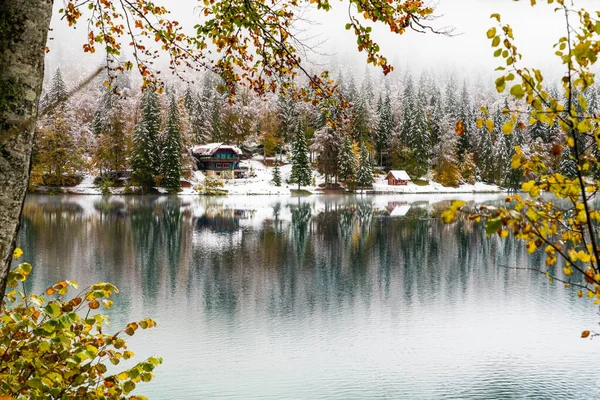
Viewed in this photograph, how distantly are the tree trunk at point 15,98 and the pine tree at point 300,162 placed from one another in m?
62.0

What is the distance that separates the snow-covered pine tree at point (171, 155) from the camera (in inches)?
2255

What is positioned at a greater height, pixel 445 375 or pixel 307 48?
pixel 307 48

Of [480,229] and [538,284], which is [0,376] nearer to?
[538,284]

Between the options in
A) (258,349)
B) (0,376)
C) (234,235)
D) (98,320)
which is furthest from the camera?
(234,235)

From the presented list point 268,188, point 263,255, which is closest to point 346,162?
point 268,188

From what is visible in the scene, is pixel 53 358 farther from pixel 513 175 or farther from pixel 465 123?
pixel 465 123

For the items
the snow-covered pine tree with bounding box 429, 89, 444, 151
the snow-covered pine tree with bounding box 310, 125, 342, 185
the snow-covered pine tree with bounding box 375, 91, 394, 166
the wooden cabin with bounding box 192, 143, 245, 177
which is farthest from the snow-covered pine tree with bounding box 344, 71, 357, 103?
the wooden cabin with bounding box 192, 143, 245, 177

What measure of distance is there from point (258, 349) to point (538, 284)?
10.9m

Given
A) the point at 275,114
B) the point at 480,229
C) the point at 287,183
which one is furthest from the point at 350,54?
the point at 480,229

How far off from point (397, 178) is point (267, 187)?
19690 millimetres

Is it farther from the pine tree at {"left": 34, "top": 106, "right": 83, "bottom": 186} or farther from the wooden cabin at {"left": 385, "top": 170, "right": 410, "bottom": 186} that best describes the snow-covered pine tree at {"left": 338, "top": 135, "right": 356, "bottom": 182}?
the pine tree at {"left": 34, "top": 106, "right": 83, "bottom": 186}

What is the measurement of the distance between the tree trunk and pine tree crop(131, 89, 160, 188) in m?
56.2

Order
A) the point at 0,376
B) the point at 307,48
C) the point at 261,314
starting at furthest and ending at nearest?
1. the point at 261,314
2. the point at 307,48
3. the point at 0,376

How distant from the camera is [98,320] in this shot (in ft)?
11.5
